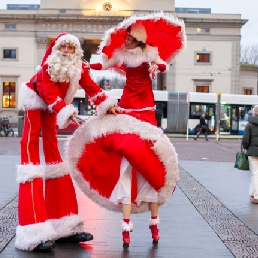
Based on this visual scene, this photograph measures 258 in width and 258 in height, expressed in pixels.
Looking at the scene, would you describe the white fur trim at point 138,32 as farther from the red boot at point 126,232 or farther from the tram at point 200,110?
the tram at point 200,110

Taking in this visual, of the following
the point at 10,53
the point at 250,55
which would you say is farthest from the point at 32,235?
the point at 250,55

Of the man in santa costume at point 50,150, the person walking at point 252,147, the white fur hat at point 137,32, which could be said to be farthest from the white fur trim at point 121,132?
the person walking at point 252,147

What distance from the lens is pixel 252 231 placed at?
5832 mm

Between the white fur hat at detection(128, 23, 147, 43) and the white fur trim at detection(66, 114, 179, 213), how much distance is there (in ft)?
2.82

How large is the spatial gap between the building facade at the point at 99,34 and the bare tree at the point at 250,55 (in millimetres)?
28539

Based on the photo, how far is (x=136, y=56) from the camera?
17.0 ft

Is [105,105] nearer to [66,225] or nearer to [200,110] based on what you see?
[66,225]

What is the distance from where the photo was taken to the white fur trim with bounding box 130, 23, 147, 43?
517 cm

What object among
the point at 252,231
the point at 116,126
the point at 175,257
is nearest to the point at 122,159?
the point at 116,126

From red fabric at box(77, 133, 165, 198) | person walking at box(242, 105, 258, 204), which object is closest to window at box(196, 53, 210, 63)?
person walking at box(242, 105, 258, 204)

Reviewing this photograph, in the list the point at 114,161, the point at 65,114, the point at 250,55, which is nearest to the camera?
the point at 65,114

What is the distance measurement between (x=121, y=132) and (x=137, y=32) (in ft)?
3.58

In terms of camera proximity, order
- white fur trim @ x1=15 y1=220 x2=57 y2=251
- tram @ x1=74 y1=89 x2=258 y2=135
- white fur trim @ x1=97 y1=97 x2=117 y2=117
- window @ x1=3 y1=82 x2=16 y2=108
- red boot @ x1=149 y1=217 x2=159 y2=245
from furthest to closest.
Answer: window @ x1=3 y1=82 x2=16 y2=108 < tram @ x1=74 y1=89 x2=258 y2=135 < red boot @ x1=149 y1=217 x2=159 y2=245 < white fur trim @ x1=97 y1=97 x2=117 y2=117 < white fur trim @ x1=15 y1=220 x2=57 y2=251

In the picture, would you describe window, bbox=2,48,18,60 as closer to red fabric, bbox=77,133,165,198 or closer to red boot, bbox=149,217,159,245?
red fabric, bbox=77,133,165,198
